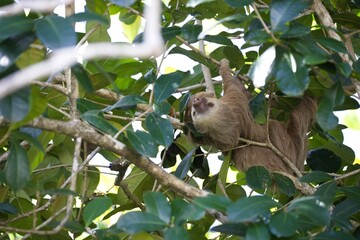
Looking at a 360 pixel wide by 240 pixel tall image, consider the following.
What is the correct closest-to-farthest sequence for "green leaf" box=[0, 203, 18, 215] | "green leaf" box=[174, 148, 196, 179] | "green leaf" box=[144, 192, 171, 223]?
1. "green leaf" box=[144, 192, 171, 223]
2. "green leaf" box=[0, 203, 18, 215]
3. "green leaf" box=[174, 148, 196, 179]

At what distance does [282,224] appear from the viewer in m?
3.01

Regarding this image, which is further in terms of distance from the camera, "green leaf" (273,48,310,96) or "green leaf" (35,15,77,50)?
"green leaf" (273,48,310,96)

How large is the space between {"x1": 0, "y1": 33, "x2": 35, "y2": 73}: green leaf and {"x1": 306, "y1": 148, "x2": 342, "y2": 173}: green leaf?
2.72m

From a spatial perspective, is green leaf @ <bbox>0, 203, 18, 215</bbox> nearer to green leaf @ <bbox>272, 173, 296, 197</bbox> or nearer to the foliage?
the foliage

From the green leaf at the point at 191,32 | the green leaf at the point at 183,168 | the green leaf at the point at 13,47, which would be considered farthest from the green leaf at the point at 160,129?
the green leaf at the point at 183,168

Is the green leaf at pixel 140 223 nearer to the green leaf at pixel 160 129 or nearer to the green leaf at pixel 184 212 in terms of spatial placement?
A: the green leaf at pixel 184 212

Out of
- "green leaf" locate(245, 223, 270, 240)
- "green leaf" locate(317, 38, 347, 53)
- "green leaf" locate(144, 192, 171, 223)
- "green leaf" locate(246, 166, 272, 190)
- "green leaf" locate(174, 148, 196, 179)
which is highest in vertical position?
"green leaf" locate(317, 38, 347, 53)

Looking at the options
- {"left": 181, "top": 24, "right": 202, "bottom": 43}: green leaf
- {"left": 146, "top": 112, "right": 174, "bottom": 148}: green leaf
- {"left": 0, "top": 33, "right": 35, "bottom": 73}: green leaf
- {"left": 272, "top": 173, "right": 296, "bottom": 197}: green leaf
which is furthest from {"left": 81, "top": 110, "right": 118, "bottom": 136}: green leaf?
{"left": 272, "top": 173, "right": 296, "bottom": 197}: green leaf

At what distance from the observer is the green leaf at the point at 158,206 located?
3127 mm

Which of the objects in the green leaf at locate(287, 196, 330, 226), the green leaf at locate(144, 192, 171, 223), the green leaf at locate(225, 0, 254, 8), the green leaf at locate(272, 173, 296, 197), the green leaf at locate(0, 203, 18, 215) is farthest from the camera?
the green leaf at locate(272, 173, 296, 197)

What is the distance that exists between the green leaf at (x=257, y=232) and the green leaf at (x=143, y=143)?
30.0 inches

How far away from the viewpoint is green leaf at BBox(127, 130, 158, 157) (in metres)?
3.57

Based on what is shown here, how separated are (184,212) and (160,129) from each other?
28.6 inches

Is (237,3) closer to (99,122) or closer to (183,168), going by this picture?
(99,122)
